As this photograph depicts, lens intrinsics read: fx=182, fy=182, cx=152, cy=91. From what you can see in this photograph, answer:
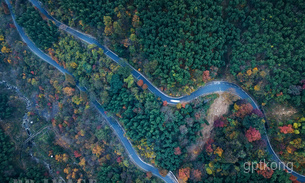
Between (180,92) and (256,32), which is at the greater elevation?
(256,32)

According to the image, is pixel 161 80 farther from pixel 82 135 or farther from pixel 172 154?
pixel 82 135

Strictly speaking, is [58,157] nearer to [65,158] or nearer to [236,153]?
[65,158]

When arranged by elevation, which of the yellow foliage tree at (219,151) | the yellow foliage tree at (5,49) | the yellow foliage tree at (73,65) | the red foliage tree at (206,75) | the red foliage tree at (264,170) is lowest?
the yellow foliage tree at (5,49)

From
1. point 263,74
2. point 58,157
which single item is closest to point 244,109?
point 263,74

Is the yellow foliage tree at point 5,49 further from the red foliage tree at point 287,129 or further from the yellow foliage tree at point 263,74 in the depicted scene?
the red foliage tree at point 287,129

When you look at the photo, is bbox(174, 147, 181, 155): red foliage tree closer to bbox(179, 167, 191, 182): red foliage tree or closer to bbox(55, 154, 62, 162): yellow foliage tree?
bbox(179, 167, 191, 182): red foliage tree

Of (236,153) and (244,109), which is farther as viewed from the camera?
(244,109)

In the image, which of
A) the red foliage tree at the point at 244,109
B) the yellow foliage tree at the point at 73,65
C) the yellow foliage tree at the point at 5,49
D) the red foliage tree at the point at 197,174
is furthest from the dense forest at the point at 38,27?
the red foliage tree at the point at 244,109

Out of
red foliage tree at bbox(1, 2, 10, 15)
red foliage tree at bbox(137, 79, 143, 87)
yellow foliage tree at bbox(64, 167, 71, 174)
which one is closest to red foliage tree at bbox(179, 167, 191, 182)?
red foliage tree at bbox(137, 79, 143, 87)

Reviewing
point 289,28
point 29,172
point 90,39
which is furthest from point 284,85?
point 29,172
